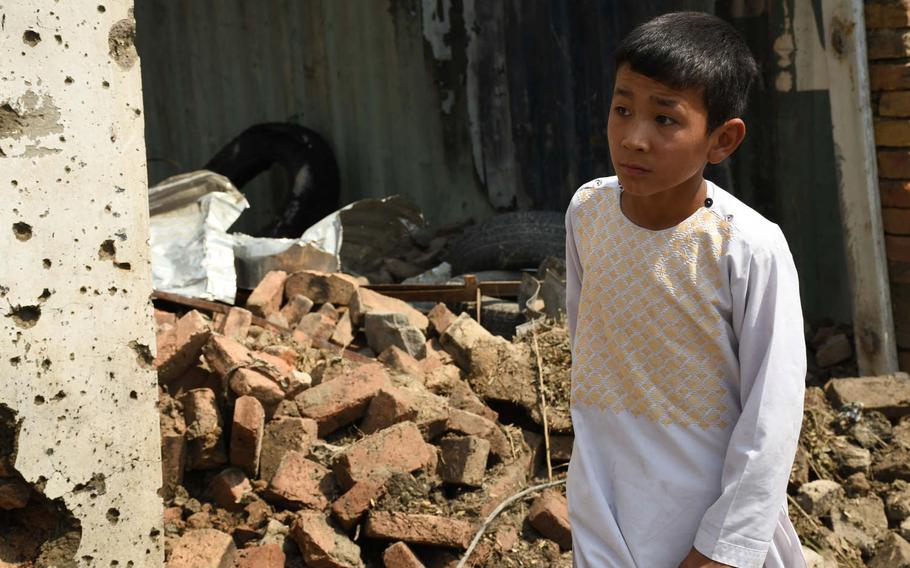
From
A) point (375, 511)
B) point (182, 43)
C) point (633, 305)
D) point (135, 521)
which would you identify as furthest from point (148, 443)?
point (182, 43)

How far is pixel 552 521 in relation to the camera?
3.88 meters

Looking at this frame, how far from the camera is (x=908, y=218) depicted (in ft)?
16.8

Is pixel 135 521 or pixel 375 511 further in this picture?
pixel 375 511

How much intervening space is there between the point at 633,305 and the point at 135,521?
1541 millimetres

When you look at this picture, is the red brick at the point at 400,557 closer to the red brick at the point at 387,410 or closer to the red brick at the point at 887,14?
the red brick at the point at 387,410

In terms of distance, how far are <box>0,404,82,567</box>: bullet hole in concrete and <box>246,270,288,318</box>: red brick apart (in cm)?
222

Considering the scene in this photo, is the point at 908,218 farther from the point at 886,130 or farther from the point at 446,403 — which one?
the point at 446,403

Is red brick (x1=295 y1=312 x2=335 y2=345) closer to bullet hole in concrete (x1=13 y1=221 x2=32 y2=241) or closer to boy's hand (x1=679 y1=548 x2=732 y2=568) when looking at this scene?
bullet hole in concrete (x1=13 y1=221 x2=32 y2=241)

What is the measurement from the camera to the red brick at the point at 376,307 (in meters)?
5.31

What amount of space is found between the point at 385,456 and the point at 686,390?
72.2 inches

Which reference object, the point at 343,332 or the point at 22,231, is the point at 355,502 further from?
the point at 343,332

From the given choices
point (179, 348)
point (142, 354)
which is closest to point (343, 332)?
point (179, 348)

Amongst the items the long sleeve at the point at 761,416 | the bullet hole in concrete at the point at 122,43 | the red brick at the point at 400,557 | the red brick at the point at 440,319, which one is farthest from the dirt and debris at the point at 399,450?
the long sleeve at the point at 761,416

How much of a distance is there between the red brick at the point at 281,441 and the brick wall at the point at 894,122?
2.69 m
